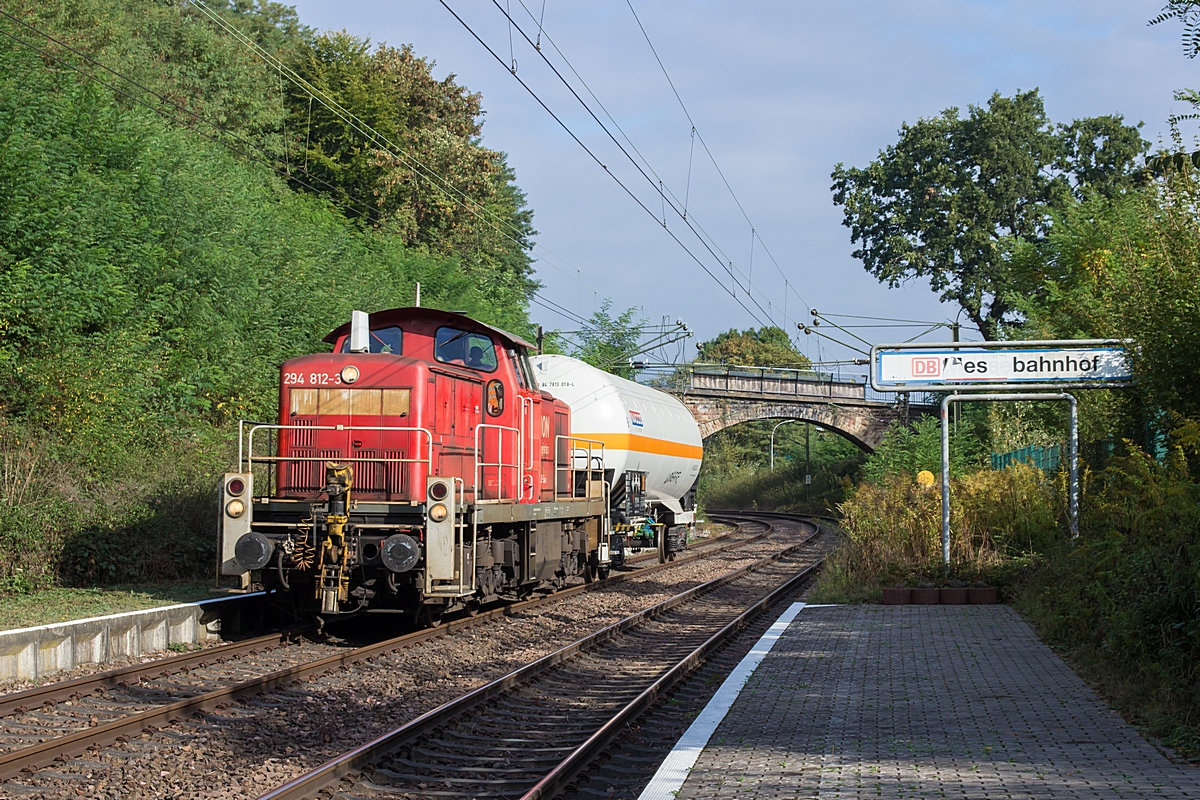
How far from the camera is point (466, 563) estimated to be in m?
11.5

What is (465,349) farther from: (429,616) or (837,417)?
(837,417)

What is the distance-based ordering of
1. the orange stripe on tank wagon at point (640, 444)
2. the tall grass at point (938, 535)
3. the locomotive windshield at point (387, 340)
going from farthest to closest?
the orange stripe on tank wagon at point (640, 444) < the tall grass at point (938, 535) < the locomotive windshield at point (387, 340)

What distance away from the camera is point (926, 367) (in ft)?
50.0

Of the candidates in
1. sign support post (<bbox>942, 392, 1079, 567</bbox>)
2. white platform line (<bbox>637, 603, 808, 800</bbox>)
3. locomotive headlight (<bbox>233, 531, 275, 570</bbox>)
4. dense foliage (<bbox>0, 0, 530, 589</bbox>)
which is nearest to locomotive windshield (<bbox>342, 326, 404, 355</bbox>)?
locomotive headlight (<bbox>233, 531, 275, 570</bbox>)

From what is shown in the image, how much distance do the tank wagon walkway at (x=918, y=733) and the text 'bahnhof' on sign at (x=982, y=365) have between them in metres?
4.62

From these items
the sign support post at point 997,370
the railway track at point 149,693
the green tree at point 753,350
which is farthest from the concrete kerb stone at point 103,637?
the green tree at point 753,350

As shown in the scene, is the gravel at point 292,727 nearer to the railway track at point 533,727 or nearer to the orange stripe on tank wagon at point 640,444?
the railway track at point 533,727

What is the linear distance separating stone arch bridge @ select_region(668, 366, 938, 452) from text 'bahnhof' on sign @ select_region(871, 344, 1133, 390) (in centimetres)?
4014

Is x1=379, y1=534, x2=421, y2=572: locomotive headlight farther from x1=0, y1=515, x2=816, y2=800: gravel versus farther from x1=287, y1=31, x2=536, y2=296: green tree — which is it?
x1=287, y1=31, x2=536, y2=296: green tree

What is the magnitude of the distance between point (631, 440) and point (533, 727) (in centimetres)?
1343

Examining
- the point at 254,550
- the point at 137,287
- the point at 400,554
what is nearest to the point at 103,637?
the point at 254,550

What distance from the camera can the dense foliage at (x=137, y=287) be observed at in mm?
15016

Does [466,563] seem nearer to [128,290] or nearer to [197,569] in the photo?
[197,569]

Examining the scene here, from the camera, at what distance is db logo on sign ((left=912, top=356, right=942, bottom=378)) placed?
49.9 feet
